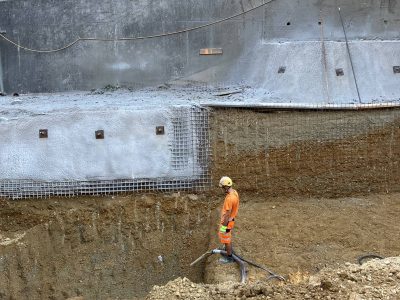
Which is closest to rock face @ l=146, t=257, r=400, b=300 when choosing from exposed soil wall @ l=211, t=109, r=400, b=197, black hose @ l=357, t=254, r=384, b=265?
black hose @ l=357, t=254, r=384, b=265

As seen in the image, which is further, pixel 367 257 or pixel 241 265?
pixel 367 257

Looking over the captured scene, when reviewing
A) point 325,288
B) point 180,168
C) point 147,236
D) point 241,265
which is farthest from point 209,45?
point 325,288

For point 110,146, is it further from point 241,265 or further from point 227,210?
point 241,265

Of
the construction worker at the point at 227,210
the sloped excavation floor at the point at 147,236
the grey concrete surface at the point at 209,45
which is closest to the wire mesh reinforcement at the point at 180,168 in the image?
the sloped excavation floor at the point at 147,236

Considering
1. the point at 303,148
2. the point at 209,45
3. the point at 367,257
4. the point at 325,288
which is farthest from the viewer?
the point at 209,45

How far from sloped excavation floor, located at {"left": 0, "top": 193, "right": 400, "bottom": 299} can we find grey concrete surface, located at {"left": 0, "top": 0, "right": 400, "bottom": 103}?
215 cm

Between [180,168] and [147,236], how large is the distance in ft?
3.97

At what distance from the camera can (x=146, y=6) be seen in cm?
968

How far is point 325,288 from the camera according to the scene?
17.2ft

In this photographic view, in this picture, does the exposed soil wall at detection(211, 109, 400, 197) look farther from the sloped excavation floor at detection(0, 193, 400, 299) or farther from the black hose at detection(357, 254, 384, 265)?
the black hose at detection(357, 254, 384, 265)

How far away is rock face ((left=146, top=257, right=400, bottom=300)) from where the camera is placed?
5.17m

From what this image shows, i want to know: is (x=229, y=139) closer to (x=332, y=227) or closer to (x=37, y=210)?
(x=332, y=227)

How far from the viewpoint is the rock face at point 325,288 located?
517 centimetres

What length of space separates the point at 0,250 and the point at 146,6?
17.1 feet
